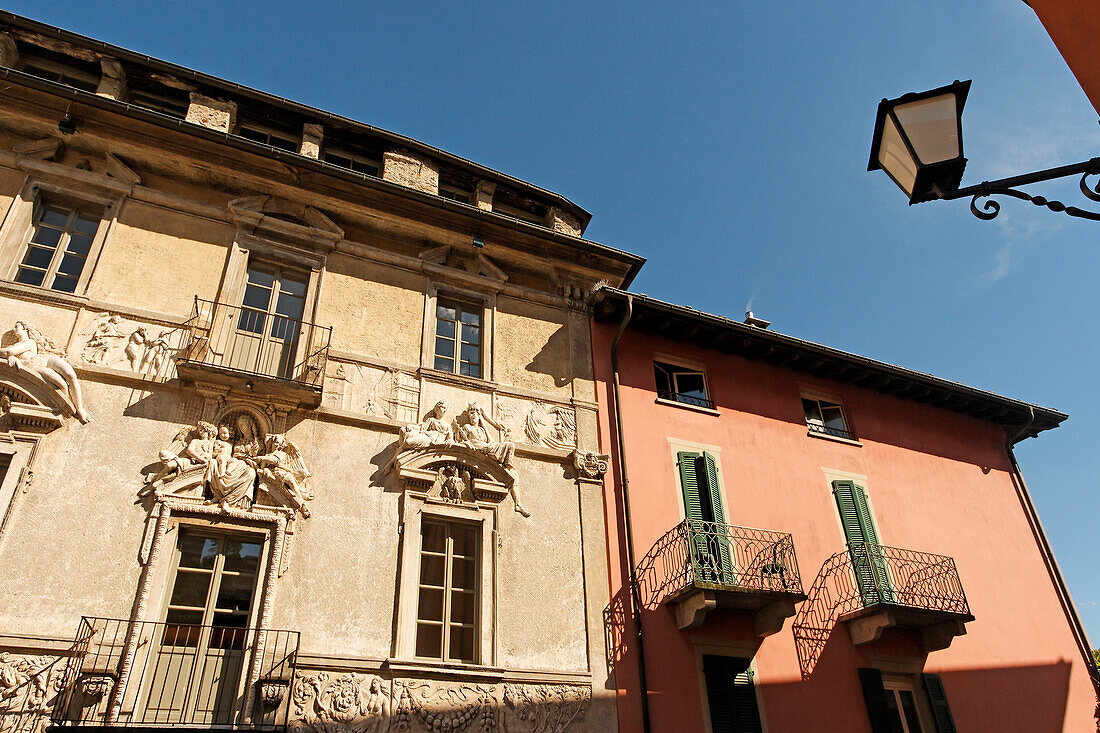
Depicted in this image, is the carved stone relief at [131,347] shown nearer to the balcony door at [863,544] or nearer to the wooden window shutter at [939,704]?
the balcony door at [863,544]

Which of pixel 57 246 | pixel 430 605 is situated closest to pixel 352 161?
pixel 57 246

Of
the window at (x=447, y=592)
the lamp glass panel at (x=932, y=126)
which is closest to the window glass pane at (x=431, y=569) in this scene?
the window at (x=447, y=592)

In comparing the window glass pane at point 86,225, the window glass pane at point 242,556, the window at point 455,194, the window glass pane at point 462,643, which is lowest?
the window glass pane at point 462,643

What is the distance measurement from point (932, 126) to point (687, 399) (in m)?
9.34

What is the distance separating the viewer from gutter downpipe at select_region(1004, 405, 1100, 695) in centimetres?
1440

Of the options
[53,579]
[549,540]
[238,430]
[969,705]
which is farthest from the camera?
[969,705]

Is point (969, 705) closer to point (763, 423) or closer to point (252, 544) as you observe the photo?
point (763, 423)

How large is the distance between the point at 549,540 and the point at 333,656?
3267mm

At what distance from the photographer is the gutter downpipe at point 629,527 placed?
9.92 m

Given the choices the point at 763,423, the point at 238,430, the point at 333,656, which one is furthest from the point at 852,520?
the point at 238,430

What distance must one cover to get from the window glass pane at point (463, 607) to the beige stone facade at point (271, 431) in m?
0.03

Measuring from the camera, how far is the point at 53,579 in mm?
7867

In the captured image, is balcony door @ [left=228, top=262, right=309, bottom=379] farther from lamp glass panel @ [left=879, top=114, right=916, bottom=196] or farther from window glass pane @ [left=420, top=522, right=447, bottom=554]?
lamp glass panel @ [left=879, top=114, right=916, bottom=196]

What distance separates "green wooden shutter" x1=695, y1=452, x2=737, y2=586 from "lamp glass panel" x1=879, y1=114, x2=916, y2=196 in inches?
283
